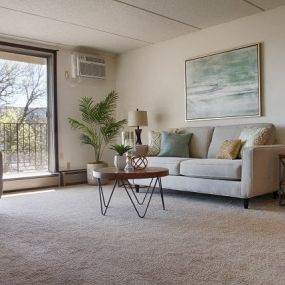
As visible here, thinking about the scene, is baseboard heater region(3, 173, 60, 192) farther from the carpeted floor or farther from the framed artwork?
the framed artwork

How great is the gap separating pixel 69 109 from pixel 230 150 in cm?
288

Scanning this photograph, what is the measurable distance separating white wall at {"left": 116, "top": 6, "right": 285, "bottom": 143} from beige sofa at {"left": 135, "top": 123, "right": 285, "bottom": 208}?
43 centimetres

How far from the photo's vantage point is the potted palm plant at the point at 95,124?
5473 millimetres

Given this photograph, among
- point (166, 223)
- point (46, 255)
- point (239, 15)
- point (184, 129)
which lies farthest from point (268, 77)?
point (46, 255)

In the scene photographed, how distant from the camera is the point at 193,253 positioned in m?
2.05

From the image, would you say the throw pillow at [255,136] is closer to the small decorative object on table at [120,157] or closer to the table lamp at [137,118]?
the small decorative object on table at [120,157]

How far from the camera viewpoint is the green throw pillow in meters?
4.44

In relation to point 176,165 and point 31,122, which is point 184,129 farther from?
point 31,122

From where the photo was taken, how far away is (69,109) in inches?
218

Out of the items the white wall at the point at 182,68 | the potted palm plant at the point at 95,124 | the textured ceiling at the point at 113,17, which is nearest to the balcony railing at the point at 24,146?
the potted palm plant at the point at 95,124

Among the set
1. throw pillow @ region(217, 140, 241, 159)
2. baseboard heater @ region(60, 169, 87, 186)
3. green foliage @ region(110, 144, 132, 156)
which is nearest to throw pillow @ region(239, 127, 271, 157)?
throw pillow @ region(217, 140, 241, 159)

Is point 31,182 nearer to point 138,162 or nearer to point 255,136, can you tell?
point 138,162

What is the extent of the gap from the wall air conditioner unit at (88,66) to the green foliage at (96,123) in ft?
1.29

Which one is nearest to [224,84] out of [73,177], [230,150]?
[230,150]
